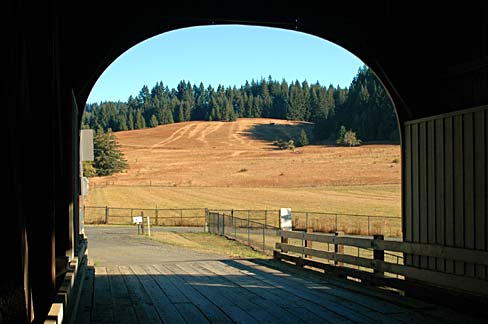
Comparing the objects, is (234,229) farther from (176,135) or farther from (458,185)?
(176,135)

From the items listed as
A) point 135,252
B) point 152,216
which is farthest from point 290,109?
point 135,252

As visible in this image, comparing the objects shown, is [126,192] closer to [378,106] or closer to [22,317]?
Result: [378,106]

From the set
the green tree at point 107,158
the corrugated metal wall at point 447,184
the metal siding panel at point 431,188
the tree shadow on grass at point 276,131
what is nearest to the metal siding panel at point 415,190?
the corrugated metal wall at point 447,184

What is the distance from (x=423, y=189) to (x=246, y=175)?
7177 cm

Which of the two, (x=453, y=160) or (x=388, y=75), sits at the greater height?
(x=388, y=75)

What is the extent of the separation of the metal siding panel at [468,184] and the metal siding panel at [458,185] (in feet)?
0.24

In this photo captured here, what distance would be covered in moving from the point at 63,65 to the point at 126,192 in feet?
192

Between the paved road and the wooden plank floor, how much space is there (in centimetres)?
533

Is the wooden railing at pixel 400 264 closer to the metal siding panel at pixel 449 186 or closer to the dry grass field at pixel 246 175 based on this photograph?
the metal siding panel at pixel 449 186

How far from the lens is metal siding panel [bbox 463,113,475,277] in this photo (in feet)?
26.9

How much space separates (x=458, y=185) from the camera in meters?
8.55

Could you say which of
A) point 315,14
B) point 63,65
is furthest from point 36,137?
point 315,14

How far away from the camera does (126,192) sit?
65.8 m

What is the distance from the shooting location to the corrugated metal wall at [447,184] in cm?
806
